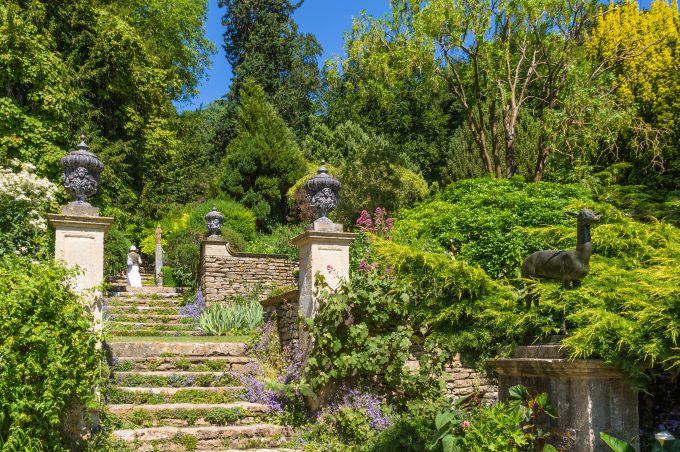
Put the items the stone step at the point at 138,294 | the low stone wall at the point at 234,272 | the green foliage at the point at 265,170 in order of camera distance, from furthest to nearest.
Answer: the green foliage at the point at 265,170 → the low stone wall at the point at 234,272 → the stone step at the point at 138,294

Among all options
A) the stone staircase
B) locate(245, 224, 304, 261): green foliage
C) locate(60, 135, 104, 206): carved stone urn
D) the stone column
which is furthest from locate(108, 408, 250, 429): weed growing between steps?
the stone column

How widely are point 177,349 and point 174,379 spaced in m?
0.63

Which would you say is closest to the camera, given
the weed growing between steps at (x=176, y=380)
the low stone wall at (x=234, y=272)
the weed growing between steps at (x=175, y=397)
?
the weed growing between steps at (x=175, y=397)

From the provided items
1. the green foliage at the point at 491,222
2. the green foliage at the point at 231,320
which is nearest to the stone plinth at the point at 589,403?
the green foliage at the point at 491,222

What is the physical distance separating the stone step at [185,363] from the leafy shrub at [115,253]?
31.6ft

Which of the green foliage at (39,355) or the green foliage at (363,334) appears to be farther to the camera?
the green foliage at (363,334)

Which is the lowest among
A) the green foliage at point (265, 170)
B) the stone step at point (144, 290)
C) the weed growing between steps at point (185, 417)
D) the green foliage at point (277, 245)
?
the weed growing between steps at point (185, 417)

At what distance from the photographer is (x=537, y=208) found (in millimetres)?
11422

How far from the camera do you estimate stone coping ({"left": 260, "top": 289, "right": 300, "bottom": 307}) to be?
27.3ft

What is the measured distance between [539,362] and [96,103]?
19.6 meters

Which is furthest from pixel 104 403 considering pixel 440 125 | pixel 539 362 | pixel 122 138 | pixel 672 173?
pixel 440 125

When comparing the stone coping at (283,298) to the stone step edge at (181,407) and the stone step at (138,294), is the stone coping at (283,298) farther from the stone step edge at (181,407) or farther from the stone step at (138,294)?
the stone step at (138,294)

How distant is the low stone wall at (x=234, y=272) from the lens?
14.3m

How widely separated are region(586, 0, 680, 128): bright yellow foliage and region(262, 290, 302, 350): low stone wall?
1042 cm
